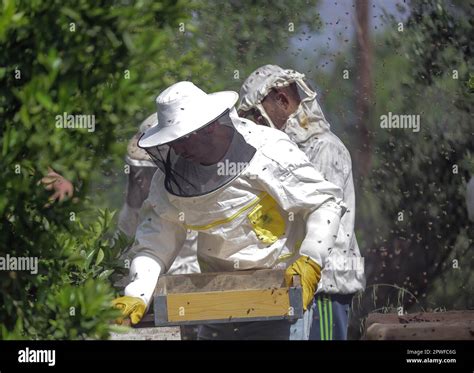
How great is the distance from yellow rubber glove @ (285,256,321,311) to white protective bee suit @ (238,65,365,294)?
1.84 feet

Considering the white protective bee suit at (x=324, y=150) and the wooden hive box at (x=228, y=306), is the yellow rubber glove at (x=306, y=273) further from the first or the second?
the white protective bee suit at (x=324, y=150)

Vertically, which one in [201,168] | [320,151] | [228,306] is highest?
[320,151]

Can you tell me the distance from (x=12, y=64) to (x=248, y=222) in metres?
1.25

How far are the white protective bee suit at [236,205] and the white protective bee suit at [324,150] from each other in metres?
0.47

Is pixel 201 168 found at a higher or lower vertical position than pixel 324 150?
lower

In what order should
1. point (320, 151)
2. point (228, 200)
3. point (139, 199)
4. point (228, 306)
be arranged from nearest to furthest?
1. point (228, 306)
2. point (228, 200)
3. point (320, 151)
4. point (139, 199)

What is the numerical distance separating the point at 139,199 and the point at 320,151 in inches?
37.0

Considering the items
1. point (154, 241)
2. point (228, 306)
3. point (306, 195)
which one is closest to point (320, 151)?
point (306, 195)

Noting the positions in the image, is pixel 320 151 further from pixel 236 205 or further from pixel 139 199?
pixel 139 199

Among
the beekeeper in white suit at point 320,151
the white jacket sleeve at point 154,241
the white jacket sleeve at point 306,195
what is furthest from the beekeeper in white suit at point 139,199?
the white jacket sleeve at point 306,195

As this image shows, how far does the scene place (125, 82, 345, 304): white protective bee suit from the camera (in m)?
4.59

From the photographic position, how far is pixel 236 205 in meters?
4.62

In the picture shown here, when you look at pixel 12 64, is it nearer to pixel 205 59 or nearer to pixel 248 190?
pixel 248 190

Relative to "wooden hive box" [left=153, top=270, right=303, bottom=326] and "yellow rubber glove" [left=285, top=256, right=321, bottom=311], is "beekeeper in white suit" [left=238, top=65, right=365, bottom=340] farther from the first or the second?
"wooden hive box" [left=153, top=270, right=303, bottom=326]
